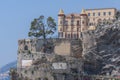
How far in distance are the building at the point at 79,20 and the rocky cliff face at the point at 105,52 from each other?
1176 cm

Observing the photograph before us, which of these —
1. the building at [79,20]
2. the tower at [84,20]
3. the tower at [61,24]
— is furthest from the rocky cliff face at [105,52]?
the tower at [61,24]

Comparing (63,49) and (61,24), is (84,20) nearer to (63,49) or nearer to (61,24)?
(61,24)

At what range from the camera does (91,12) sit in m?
162

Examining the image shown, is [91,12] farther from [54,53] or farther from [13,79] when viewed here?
[13,79]

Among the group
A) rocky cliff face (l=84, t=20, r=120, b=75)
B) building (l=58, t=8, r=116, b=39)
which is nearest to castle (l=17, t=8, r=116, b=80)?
building (l=58, t=8, r=116, b=39)

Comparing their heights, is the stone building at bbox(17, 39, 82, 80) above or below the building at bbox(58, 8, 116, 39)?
below

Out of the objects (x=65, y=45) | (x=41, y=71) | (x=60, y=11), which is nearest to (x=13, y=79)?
(x=41, y=71)

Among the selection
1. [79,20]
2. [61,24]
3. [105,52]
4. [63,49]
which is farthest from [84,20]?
[105,52]

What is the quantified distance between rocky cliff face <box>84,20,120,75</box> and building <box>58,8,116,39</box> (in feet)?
38.6

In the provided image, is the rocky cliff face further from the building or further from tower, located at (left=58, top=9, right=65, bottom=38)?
tower, located at (left=58, top=9, right=65, bottom=38)

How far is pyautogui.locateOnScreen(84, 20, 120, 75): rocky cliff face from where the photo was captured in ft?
469

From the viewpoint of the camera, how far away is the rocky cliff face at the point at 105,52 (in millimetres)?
143000

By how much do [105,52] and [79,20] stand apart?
18.3 m

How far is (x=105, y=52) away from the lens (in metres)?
145
